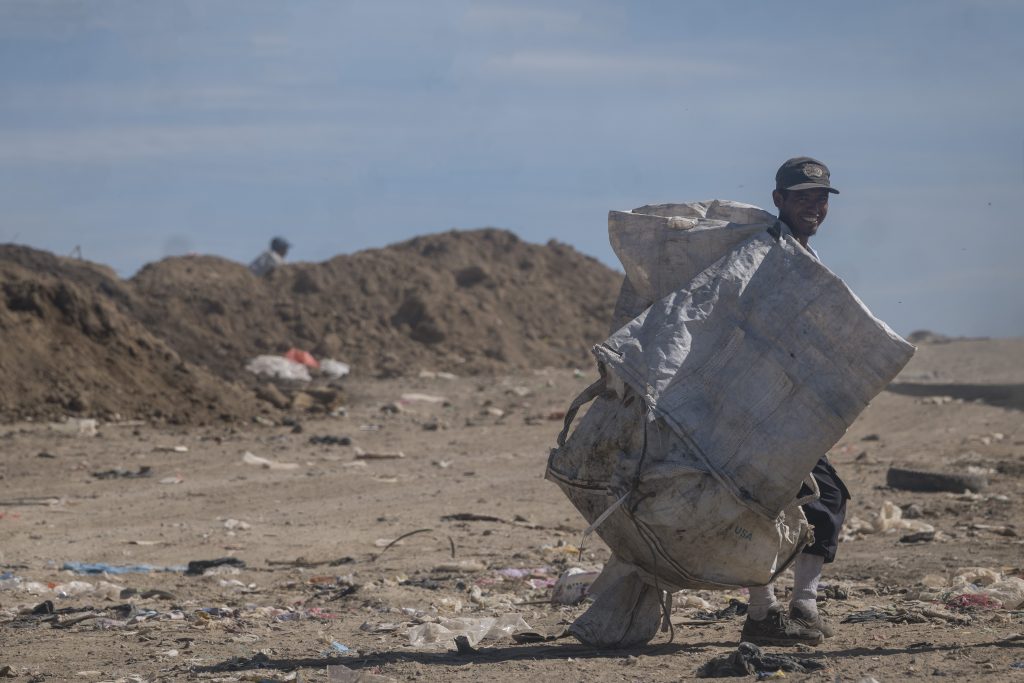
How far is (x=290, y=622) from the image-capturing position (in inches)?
238

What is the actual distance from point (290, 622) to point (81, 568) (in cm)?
230

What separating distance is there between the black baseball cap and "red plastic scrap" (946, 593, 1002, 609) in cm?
211

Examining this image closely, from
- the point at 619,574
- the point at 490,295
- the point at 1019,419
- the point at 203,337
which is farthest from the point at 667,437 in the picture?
the point at 490,295

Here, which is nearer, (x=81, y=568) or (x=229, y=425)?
(x=81, y=568)

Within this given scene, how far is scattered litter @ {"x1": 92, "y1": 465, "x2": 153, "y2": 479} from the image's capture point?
11.7 metres

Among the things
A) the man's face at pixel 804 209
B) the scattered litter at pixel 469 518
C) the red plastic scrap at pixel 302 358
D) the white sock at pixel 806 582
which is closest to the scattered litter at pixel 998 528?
the scattered litter at pixel 469 518

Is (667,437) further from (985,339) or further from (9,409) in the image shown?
(985,339)

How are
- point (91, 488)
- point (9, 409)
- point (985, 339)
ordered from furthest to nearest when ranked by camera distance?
point (985, 339)
point (9, 409)
point (91, 488)

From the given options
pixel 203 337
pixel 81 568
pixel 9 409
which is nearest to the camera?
pixel 81 568

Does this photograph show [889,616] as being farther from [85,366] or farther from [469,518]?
[85,366]

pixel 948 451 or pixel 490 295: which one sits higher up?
pixel 490 295

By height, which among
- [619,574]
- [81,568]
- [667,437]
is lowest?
[81,568]

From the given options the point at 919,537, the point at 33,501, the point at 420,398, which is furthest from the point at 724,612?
the point at 420,398

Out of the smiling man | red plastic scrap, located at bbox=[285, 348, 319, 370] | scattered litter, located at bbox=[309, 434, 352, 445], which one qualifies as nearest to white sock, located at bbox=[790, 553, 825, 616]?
the smiling man
